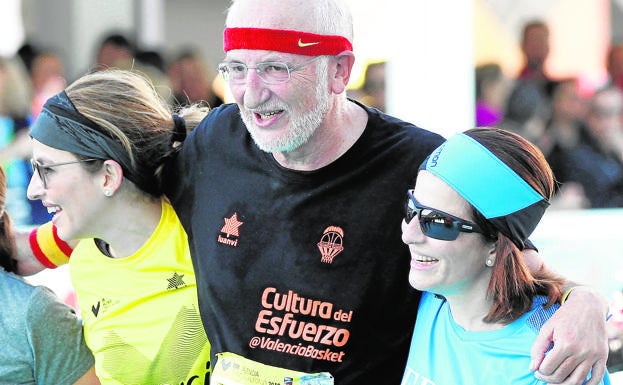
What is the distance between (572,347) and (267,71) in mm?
1142

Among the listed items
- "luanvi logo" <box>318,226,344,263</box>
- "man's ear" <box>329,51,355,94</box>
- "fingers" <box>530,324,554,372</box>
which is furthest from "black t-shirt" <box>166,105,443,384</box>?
"fingers" <box>530,324,554,372</box>

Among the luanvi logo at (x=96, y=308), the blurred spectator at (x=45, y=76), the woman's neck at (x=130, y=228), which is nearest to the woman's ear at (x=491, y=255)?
the woman's neck at (x=130, y=228)

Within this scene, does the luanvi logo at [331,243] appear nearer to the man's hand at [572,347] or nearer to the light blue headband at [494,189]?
the light blue headband at [494,189]

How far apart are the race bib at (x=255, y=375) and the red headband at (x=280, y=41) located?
2.90ft

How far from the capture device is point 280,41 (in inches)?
112

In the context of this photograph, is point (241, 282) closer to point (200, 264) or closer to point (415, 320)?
point (200, 264)

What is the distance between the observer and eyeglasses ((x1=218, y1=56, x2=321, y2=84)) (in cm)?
284

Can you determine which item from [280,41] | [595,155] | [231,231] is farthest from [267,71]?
[595,155]

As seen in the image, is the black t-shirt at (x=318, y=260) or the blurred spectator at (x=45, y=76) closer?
the black t-shirt at (x=318, y=260)

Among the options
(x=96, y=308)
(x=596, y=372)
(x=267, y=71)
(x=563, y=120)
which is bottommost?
(x=563, y=120)

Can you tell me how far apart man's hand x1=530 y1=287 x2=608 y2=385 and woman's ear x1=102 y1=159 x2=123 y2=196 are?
54.4 inches

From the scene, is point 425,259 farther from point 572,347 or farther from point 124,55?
point 124,55

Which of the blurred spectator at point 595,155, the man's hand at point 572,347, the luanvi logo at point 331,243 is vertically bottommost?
the blurred spectator at point 595,155

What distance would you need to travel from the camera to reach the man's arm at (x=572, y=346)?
2312 millimetres
